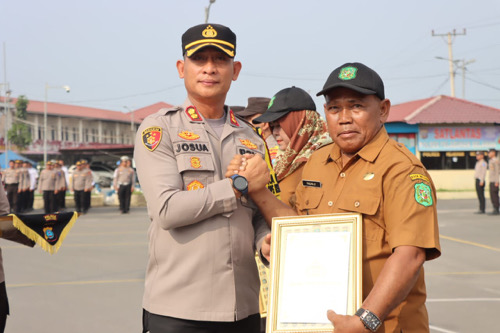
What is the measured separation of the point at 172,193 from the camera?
2438 mm

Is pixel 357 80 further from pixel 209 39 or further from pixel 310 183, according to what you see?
pixel 209 39

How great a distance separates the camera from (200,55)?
2.72 metres

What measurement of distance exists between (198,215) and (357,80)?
0.81 m

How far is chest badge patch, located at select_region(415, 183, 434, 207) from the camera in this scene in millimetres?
2207

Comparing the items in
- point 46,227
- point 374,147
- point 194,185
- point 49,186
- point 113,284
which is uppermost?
point 374,147

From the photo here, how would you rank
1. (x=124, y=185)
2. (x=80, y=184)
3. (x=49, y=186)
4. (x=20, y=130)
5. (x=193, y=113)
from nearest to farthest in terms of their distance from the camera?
(x=193, y=113) → (x=124, y=185) → (x=80, y=184) → (x=49, y=186) → (x=20, y=130)

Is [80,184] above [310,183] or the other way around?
the other way around

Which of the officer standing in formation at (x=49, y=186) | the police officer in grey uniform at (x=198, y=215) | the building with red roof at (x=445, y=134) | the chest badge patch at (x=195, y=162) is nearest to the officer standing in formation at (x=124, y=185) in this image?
the officer standing in formation at (x=49, y=186)

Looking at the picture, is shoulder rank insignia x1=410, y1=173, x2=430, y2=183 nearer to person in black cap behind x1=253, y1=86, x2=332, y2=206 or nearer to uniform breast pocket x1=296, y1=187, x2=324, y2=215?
uniform breast pocket x1=296, y1=187, x2=324, y2=215

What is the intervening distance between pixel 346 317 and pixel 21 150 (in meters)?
57.7

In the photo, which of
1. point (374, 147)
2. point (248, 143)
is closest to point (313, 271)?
point (374, 147)

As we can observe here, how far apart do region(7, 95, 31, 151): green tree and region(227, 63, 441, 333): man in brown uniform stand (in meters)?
55.3

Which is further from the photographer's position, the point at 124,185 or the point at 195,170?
the point at 124,185

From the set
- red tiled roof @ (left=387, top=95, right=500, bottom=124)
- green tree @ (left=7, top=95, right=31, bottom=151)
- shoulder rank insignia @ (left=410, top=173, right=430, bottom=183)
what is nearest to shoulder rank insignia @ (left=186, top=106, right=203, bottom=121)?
shoulder rank insignia @ (left=410, top=173, right=430, bottom=183)
